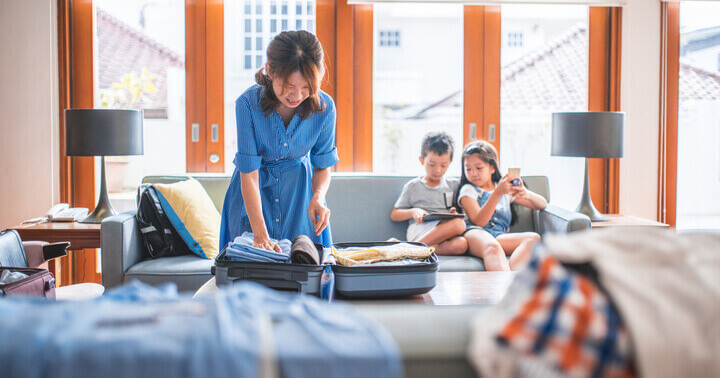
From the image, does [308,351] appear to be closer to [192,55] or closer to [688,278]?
[688,278]

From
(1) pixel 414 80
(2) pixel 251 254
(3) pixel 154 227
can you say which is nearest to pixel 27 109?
(3) pixel 154 227

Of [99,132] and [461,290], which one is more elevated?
[99,132]

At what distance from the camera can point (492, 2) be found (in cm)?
365

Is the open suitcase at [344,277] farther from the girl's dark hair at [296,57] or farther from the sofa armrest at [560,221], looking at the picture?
the sofa armrest at [560,221]

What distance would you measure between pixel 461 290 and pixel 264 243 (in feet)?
2.12

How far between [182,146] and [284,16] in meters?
1.07

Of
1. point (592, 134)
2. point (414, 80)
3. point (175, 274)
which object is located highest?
point (414, 80)

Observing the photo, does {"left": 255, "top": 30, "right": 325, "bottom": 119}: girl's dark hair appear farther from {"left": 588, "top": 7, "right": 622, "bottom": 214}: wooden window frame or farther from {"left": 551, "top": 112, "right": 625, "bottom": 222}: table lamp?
{"left": 588, "top": 7, "right": 622, "bottom": 214}: wooden window frame

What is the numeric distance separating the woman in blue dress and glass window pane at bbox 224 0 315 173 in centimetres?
158

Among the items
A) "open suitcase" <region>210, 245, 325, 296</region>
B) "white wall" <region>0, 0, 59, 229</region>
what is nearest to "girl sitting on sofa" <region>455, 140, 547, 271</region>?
"open suitcase" <region>210, 245, 325, 296</region>

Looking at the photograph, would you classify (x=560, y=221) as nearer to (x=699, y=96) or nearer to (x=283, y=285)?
(x=699, y=96)

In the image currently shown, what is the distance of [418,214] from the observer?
3.06 m

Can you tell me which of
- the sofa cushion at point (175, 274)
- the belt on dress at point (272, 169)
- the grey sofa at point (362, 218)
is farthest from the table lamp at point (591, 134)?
the sofa cushion at point (175, 274)

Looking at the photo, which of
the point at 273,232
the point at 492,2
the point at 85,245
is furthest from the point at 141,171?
the point at 492,2
